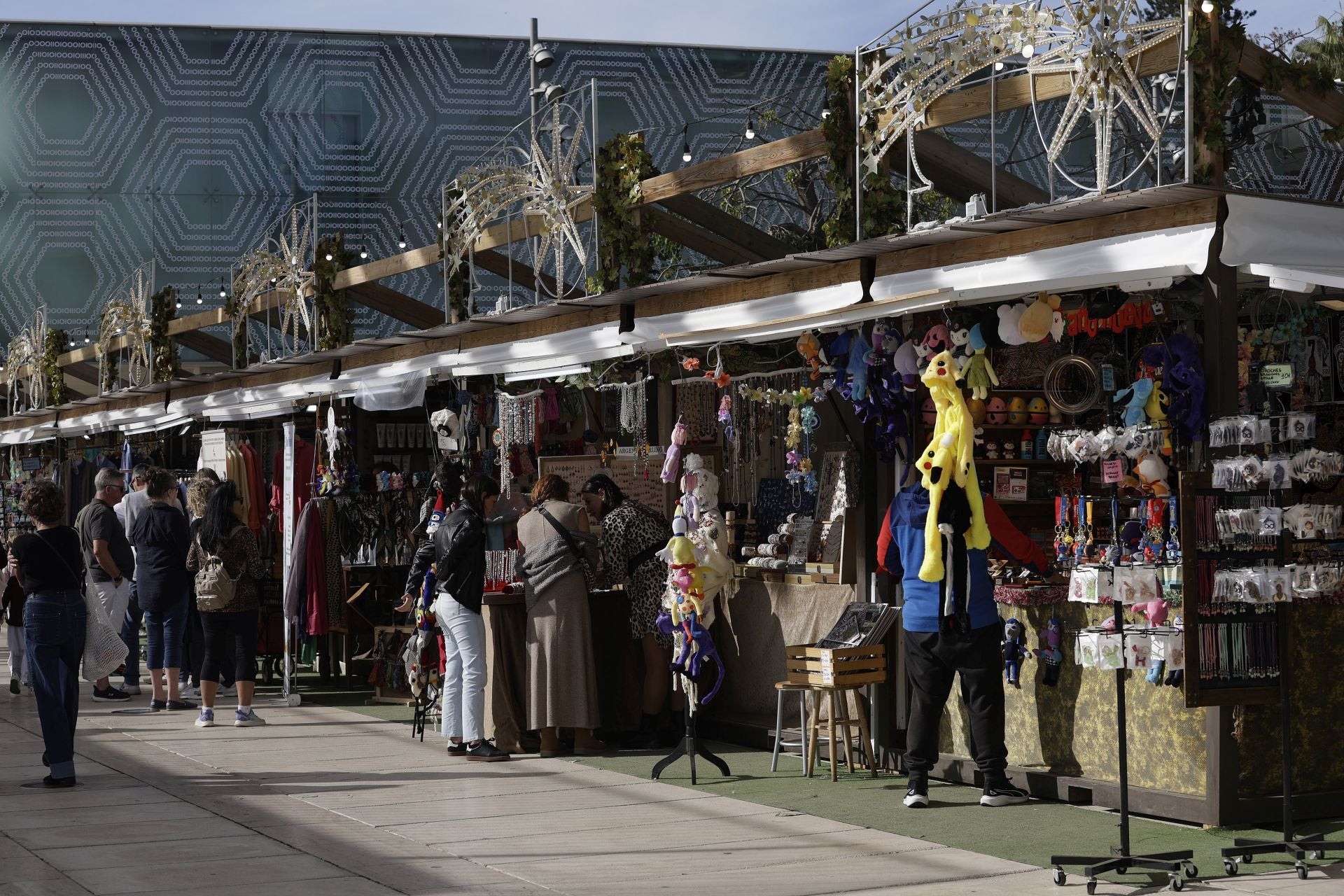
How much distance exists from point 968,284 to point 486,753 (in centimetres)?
396

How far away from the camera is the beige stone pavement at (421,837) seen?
5.91 metres

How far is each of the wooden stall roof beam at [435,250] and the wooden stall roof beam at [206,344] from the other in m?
6.12

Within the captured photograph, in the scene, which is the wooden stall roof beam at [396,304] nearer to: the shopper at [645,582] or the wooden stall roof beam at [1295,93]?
the shopper at [645,582]

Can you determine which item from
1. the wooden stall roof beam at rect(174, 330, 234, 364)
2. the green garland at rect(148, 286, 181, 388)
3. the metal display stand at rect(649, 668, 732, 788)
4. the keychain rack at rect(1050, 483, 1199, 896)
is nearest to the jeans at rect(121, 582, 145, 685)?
the metal display stand at rect(649, 668, 732, 788)

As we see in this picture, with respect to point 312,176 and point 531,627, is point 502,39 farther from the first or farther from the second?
point 531,627

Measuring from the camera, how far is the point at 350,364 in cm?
1299

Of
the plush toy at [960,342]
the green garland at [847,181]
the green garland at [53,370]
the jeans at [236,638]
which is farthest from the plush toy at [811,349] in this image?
the green garland at [53,370]

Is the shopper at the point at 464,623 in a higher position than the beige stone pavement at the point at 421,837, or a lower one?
higher

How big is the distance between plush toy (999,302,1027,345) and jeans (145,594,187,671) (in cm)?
659

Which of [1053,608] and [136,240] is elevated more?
[136,240]

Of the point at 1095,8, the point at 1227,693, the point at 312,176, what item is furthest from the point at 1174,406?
the point at 312,176

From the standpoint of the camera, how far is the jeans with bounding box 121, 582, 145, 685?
40.7ft

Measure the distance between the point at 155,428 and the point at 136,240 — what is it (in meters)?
16.2

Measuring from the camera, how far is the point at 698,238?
1166 cm
